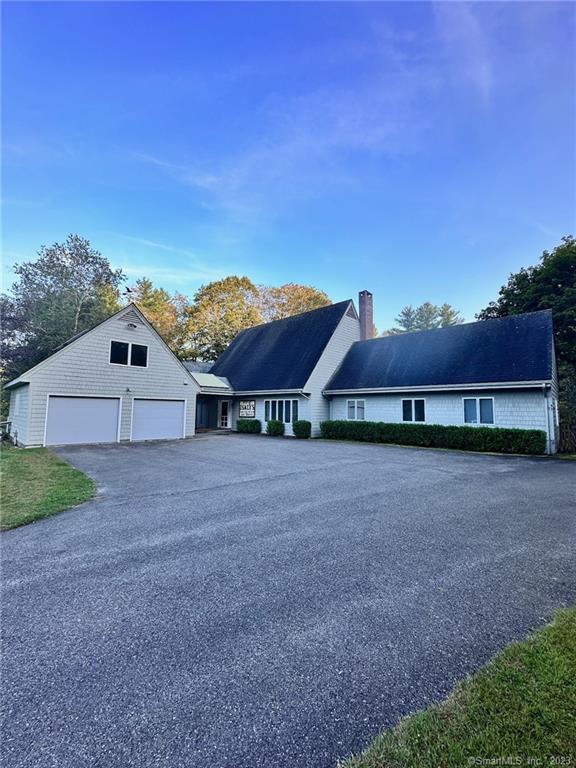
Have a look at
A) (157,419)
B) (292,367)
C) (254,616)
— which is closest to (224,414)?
(292,367)

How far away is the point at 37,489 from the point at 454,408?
15264 millimetres

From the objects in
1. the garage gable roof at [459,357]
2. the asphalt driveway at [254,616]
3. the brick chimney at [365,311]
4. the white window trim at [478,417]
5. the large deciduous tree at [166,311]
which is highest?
the large deciduous tree at [166,311]

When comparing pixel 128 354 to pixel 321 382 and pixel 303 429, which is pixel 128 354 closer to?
pixel 303 429

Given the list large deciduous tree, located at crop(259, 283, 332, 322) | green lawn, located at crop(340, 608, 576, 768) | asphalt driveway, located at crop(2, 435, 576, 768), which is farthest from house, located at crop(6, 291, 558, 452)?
large deciduous tree, located at crop(259, 283, 332, 322)

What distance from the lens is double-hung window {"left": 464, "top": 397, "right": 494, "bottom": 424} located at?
48.3 feet

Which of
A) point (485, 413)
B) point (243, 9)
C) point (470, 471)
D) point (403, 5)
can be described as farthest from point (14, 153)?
point (485, 413)

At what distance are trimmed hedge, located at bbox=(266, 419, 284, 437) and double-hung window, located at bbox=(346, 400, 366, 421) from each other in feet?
12.7

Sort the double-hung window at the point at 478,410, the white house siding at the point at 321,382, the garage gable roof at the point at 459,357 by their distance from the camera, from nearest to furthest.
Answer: the garage gable roof at the point at 459,357, the double-hung window at the point at 478,410, the white house siding at the point at 321,382

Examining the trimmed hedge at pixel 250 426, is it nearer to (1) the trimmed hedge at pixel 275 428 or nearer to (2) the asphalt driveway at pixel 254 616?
(1) the trimmed hedge at pixel 275 428

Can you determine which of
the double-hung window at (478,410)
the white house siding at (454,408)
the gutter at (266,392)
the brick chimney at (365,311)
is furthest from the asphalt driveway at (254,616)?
the brick chimney at (365,311)

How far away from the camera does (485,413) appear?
1482 centimetres

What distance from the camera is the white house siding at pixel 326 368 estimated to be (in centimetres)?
1964

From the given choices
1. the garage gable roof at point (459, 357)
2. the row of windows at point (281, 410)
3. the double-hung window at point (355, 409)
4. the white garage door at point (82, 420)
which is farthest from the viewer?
the row of windows at point (281, 410)

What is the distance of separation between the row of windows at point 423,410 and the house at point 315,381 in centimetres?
4
